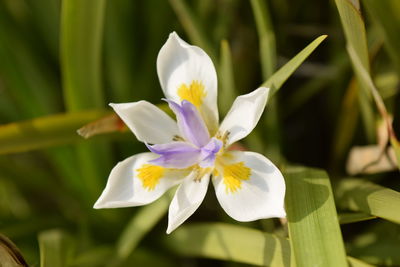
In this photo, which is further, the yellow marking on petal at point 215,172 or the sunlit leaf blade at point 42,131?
the sunlit leaf blade at point 42,131

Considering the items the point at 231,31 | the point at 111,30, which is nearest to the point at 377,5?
the point at 231,31

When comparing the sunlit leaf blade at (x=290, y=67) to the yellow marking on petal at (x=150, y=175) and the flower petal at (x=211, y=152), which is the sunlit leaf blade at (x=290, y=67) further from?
the yellow marking on petal at (x=150, y=175)

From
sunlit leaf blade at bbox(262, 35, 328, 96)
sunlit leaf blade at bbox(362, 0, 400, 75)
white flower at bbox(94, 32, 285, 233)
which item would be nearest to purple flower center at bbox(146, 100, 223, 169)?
white flower at bbox(94, 32, 285, 233)

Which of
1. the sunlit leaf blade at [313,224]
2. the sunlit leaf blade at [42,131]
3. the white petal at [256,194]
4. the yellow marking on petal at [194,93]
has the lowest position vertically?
the sunlit leaf blade at [313,224]

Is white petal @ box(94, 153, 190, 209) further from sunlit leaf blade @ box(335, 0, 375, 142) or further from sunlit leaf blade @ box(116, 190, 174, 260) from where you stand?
sunlit leaf blade @ box(335, 0, 375, 142)

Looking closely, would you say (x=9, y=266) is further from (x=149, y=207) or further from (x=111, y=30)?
(x=111, y=30)

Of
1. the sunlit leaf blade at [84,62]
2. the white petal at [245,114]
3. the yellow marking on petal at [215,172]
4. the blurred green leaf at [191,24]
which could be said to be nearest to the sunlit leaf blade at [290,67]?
the white petal at [245,114]
